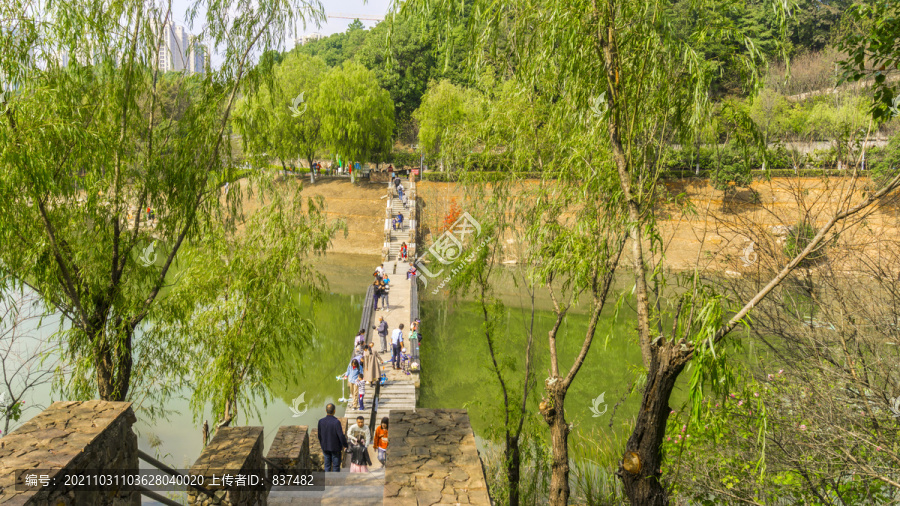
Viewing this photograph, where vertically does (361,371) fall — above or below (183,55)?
below

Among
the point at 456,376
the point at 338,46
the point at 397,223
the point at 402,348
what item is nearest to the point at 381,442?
the point at 402,348

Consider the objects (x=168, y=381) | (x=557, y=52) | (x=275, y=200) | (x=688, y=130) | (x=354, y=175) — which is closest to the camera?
(x=688, y=130)

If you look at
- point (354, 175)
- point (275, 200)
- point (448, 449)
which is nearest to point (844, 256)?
point (448, 449)

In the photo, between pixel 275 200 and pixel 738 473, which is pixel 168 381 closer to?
pixel 275 200

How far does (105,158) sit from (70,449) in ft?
10.3

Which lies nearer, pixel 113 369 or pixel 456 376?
pixel 113 369

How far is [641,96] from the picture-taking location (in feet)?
16.5

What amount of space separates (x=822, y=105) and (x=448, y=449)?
92.7 ft

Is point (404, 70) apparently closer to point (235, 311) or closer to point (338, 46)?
point (338, 46)

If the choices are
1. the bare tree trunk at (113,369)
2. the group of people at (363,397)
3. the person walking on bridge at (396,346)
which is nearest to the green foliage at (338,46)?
the group of people at (363,397)

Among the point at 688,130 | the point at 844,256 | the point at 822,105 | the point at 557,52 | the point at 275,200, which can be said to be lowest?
the point at 844,256

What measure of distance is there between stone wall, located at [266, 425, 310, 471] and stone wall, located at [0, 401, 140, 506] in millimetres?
2049

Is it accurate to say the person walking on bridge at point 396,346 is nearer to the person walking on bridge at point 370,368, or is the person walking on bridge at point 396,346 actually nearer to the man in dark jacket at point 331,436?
the person walking on bridge at point 370,368

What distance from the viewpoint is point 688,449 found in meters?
6.03
